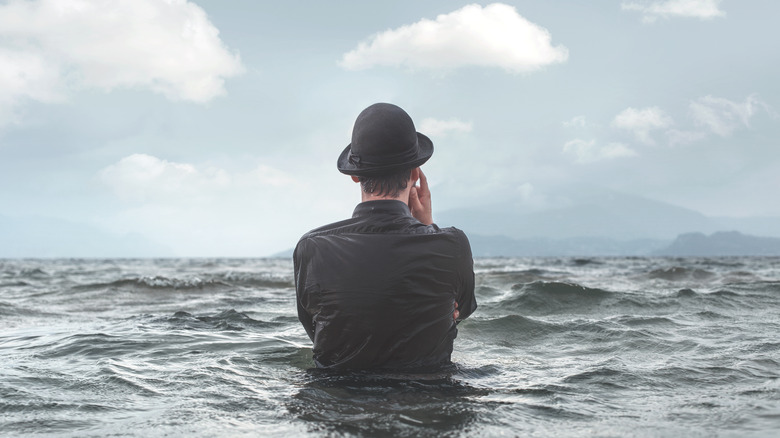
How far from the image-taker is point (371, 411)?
3.21 m

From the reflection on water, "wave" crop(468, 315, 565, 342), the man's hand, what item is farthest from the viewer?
"wave" crop(468, 315, 565, 342)

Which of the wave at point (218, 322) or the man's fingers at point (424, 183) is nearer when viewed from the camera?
the man's fingers at point (424, 183)

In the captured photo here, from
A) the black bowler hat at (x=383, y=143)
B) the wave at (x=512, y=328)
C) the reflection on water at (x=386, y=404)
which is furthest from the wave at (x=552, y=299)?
the black bowler hat at (x=383, y=143)

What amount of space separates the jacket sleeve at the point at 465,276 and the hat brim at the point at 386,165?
525 millimetres

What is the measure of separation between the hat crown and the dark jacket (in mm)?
287

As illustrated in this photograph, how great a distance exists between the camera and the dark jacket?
11.5ft

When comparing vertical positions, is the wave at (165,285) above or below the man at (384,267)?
below

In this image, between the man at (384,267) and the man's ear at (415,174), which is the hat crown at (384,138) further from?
the man's ear at (415,174)

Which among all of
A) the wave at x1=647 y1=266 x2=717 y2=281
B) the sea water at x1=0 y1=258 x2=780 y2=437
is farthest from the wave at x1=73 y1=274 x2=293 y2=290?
the wave at x1=647 y1=266 x2=717 y2=281

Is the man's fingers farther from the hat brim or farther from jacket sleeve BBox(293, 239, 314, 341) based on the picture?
jacket sleeve BBox(293, 239, 314, 341)

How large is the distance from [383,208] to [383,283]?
1.56ft

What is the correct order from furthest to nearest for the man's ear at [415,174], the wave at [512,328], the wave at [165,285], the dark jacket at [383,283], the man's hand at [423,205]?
the wave at [165,285] < the wave at [512,328] < the man's hand at [423,205] < the man's ear at [415,174] < the dark jacket at [383,283]

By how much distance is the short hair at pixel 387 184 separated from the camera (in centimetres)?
370

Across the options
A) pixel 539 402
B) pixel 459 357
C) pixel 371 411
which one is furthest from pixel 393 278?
pixel 459 357
